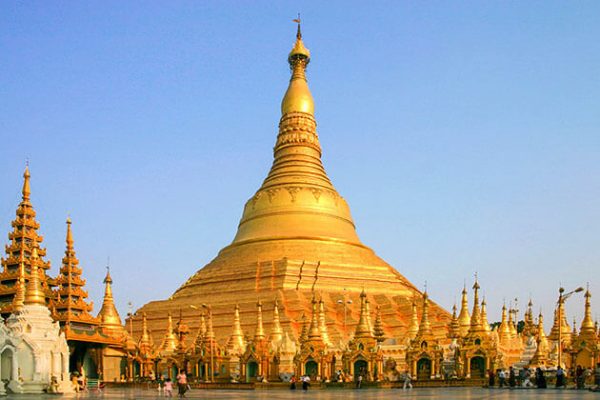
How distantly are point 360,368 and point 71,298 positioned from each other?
64.0ft

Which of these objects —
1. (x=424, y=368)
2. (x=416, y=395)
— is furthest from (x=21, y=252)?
(x=416, y=395)

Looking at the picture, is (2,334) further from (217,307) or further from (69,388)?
(217,307)

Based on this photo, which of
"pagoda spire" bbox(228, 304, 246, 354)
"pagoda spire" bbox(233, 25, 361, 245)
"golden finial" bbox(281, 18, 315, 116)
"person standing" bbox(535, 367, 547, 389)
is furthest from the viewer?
"golden finial" bbox(281, 18, 315, 116)

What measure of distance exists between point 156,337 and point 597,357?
28.5m

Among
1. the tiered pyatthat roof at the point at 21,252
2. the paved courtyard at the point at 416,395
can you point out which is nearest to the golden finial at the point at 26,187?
the tiered pyatthat roof at the point at 21,252

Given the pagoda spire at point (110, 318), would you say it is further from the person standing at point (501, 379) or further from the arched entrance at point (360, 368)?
the person standing at point (501, 379)

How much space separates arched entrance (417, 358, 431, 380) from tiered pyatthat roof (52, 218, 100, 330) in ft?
68.6

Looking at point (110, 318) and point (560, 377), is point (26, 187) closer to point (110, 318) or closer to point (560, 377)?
point (110, 318)

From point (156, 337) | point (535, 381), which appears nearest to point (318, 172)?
point (156, 337)

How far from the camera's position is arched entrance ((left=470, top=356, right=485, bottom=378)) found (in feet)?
113

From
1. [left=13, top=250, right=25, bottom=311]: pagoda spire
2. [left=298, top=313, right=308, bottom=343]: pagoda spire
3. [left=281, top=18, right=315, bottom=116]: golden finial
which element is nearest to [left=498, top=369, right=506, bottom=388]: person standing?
[left=298, top=313, right=308, bottom=343]: pagoda spire

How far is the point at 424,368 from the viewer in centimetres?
3656

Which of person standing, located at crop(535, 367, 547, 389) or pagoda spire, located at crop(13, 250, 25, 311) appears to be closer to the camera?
person standing, located at crop(535, 367, 547, 389)

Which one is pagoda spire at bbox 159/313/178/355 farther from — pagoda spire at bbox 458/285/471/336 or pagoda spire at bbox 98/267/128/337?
pagoda spire at bbox 458/285/471/336
